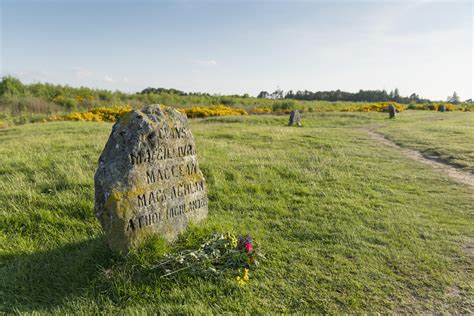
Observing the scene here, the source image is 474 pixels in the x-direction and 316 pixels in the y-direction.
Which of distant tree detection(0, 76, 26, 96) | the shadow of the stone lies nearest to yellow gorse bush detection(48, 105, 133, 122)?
distant tree detection(0, 76, 26, 96)

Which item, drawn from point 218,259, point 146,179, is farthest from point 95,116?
point 218,259

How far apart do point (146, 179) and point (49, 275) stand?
152 cm

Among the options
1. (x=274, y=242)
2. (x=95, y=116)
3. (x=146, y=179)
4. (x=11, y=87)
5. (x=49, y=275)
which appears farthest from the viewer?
(x=11, y=87)

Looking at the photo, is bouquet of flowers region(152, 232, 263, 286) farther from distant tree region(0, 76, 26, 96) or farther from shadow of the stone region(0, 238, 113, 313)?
distant tree region(0, 76, 26, 96)

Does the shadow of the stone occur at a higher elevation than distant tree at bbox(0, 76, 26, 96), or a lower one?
lower

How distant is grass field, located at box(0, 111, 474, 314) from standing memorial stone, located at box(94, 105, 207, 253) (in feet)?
1.04

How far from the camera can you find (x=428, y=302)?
131 inches

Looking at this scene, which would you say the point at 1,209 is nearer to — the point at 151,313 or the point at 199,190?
the point at 199,190

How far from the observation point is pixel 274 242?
4.38 m

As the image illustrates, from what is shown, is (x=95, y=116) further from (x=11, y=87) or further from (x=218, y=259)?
(x=218, y=259)

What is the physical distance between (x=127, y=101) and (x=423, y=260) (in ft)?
106

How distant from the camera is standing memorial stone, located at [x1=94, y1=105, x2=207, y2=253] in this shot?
3619 mm

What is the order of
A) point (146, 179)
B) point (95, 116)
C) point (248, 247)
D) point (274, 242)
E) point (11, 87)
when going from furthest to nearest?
point (11, 87) < point (95, 116) < point (274, 242) < point (146, 179) < point (248, 247)

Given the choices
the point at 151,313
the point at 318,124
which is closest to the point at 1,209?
the point at 151,313
